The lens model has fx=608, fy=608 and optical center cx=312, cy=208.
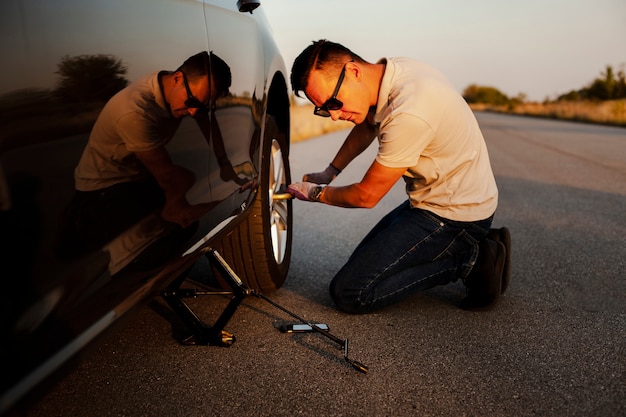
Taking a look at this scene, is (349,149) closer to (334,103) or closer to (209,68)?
(334,103)

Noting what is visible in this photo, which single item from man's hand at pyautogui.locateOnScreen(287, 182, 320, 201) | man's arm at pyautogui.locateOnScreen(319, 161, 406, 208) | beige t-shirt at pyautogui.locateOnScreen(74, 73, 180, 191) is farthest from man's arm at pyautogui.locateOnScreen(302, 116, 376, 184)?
beige t-shirt at pyautogui.locateOnScreen(74, 73, 180, 191)

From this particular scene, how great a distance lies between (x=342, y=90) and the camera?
2.64 meters

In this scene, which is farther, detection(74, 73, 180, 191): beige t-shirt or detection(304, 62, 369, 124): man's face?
detection(304, 62, 369, 124): man's face

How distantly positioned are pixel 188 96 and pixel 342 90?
3.13 feet

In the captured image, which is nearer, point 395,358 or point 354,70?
point 395,358

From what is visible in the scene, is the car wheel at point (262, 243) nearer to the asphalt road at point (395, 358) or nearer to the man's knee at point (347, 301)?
the asphalt road at point (395, 358)

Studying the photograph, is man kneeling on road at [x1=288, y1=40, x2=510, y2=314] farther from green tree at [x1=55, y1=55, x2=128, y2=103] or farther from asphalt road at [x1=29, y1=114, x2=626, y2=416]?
green tree at [x1=55, y1=55, x2=128, y2=103]

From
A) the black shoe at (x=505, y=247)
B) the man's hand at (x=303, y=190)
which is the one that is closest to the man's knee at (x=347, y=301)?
the man's hand at (x=303, y=190)

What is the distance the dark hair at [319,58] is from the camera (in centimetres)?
261

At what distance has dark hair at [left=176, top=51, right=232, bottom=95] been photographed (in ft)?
6.12

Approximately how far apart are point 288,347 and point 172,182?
40.4 inches

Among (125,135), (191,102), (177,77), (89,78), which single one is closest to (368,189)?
(191,102)

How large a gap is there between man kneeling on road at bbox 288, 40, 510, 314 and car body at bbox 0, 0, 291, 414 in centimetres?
66

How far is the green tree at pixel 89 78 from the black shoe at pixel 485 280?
200 centimetres
